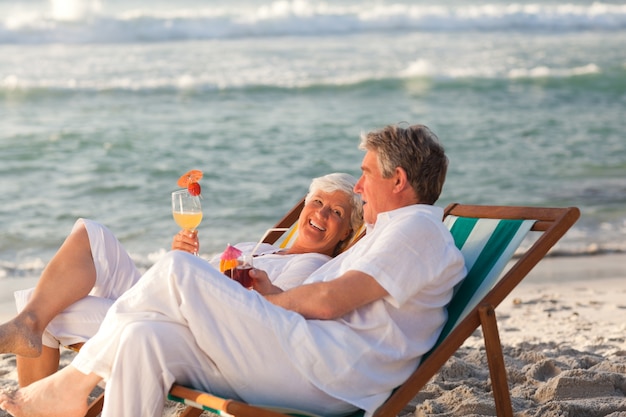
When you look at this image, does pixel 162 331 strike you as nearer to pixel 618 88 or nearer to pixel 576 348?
pixel 576 348

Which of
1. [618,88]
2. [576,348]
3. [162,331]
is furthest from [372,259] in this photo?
[618,88]

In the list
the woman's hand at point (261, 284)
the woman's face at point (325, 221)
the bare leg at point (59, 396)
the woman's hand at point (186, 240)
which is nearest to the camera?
the bare leg at point (59, 396)

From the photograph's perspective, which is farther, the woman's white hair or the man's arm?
the woman's white hair

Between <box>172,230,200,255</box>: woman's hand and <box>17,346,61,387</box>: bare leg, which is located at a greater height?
<box>172,230,200,255</box>: woman's hand

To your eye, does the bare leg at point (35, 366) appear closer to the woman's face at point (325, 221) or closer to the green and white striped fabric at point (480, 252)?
the woman's face at point (325, 221)

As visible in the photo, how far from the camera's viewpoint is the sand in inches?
146

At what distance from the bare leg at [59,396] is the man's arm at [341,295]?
65 cm

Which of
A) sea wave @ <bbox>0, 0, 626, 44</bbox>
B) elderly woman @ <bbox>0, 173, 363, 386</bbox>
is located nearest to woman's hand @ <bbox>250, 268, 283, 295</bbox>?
elderly woman @ <bbox>0, 173, 363, 386</bbox>

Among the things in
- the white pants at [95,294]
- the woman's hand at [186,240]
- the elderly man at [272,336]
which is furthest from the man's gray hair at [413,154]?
the white pants at [95,294]

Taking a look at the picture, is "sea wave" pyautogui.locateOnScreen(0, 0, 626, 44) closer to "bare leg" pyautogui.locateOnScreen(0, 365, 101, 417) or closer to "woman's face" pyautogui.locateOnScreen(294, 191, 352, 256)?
"woman's face" pyautogui.locateOnScreen(294, 191, 352, 256)

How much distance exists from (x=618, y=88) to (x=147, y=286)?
13.9m

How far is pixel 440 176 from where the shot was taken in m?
3.01

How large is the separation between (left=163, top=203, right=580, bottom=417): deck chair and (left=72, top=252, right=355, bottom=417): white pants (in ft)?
0.29

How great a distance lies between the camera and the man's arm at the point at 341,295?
2.75 m
